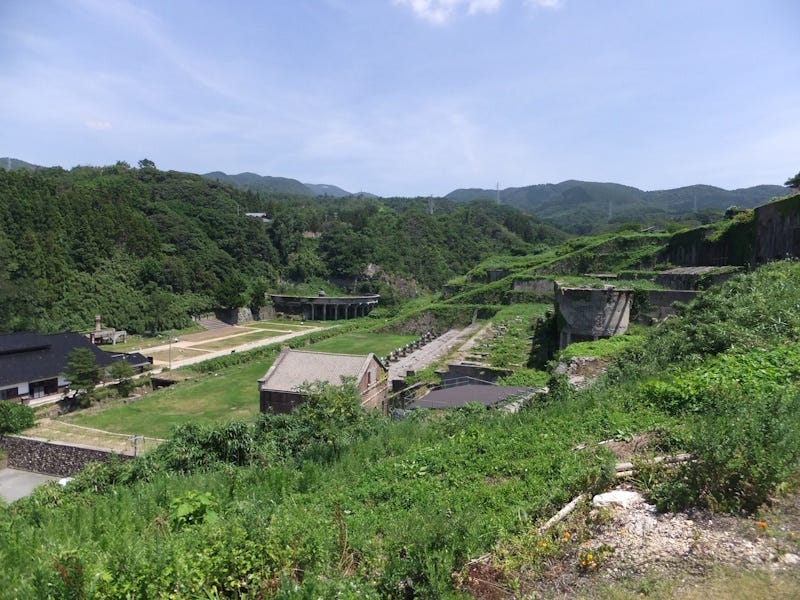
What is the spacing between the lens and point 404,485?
6562mm

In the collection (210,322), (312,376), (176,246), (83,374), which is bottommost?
(210,322)

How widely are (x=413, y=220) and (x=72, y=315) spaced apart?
63.3 m

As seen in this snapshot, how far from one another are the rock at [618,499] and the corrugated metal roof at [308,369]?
48.2 ft

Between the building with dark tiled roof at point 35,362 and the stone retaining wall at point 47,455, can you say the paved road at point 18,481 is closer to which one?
the stone retaining wall at point 47,455

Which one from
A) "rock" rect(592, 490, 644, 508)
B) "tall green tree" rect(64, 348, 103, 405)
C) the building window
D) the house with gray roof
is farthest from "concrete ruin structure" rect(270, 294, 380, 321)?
"rock" rect(592, 490, 644, 508)

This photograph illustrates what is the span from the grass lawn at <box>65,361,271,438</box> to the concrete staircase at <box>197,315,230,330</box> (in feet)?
87.8

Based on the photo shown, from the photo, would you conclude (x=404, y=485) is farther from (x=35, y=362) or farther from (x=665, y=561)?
(x=35, y=362)

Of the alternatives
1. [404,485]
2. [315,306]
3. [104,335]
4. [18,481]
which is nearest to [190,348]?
[104,335]

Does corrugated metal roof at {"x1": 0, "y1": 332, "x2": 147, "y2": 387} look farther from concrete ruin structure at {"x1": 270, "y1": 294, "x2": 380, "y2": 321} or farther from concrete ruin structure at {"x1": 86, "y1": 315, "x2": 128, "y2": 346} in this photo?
concrete ruin structure at {"x1": 270, "y1": 294, "x2": 380, "y2": 321}

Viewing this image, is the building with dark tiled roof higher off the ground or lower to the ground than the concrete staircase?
higher

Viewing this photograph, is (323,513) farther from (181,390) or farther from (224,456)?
(181,390)

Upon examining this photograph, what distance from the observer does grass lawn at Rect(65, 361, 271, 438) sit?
2189 cm

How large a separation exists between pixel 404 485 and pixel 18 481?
17.5 m

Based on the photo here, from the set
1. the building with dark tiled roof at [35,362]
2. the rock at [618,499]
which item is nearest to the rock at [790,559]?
the rock at [618,499]
